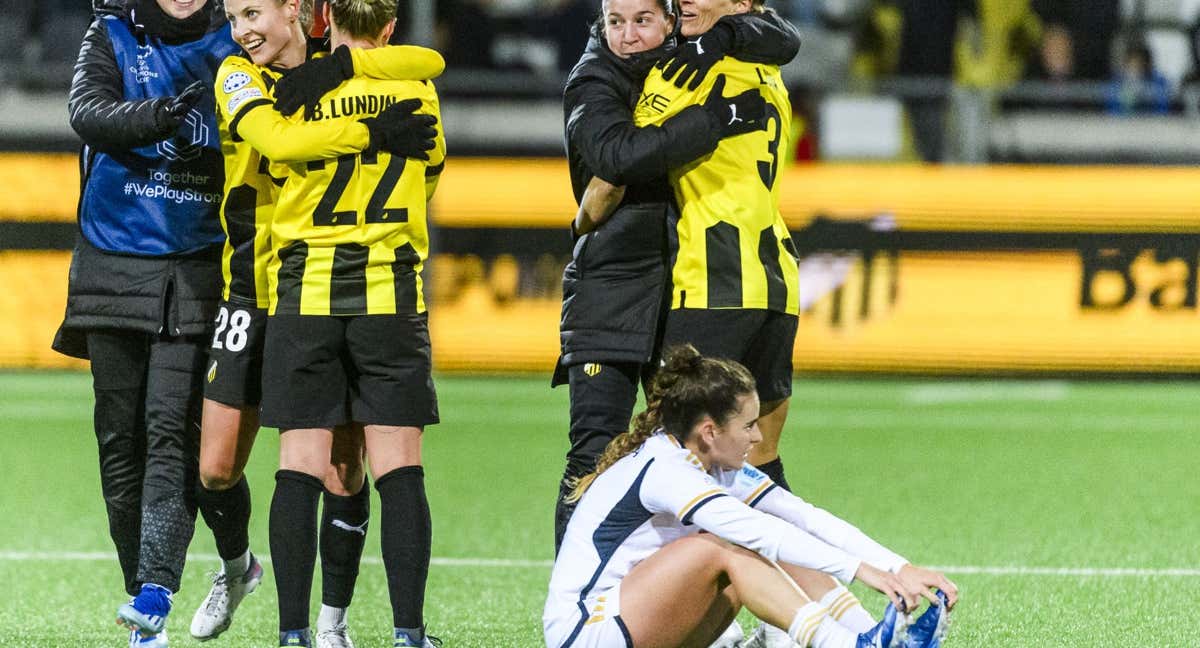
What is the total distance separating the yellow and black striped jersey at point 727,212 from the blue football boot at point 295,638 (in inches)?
53.1

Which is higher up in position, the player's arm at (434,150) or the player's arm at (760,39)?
the player's arm at (760,39)

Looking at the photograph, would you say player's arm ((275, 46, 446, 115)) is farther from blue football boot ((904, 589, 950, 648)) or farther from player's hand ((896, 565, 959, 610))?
blue football boot ((904, 589, 950, 648))

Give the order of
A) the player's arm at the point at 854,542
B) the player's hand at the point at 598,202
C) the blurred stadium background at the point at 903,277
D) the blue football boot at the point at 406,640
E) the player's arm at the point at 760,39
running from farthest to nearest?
the blurred stadium background at the point at 903,277 → the player's hand at the point at 598,202 → the player's arm at the point at 760,39 → the blue football boot at the point at 406,640 → the player's arm at the point at 854,542

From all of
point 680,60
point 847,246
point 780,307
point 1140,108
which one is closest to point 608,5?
point 680,60

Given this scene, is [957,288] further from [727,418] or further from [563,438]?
[727,418]

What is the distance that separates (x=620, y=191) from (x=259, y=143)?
1047 millimetres

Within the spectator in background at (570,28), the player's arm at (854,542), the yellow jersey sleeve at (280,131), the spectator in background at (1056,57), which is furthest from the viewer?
the spectator in background at (570,28)

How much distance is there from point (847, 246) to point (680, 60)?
24.1ft

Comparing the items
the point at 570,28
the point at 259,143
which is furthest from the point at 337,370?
the point at 570,28

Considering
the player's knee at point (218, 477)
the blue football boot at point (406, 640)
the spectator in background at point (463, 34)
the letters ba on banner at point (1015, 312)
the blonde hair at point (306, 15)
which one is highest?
the blonde hair at point (306, 15)

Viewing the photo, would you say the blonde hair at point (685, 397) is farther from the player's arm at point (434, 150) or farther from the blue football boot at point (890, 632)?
the player's arm at point (434, 150)

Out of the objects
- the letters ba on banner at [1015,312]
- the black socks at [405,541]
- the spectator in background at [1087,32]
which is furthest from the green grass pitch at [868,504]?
the spectator in background at [1087,32]

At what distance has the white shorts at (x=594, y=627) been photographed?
14.3 ft

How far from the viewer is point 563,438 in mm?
10141
